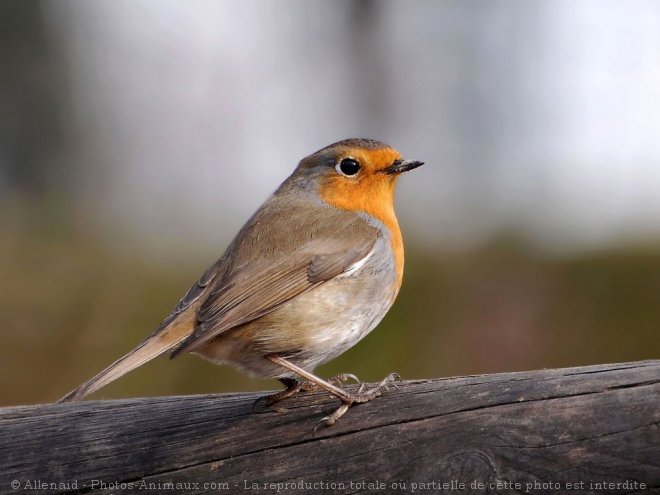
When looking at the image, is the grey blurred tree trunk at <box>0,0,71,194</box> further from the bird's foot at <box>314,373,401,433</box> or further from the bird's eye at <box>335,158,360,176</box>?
the bird's foot at <box>314,373,401,433</box>

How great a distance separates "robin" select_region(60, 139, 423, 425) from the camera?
10.2 ft

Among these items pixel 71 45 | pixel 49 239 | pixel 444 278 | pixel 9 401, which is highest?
pixel 71 45

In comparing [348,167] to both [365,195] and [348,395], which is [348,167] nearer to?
[365,195]

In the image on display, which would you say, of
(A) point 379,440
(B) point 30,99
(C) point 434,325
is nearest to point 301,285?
(A) point 379,440

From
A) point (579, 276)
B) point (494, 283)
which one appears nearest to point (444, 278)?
point (494, 283)

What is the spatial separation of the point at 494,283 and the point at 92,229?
3621 millimetres

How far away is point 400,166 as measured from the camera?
386cm

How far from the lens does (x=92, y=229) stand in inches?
300

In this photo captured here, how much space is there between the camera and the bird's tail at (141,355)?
8.83 ft

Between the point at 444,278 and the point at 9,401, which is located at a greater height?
the point at 444,278

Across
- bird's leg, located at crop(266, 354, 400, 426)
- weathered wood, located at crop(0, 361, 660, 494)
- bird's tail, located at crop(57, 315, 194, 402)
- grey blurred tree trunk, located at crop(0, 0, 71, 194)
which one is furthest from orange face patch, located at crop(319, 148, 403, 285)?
grey blurred tree trunk, located at crop(0, 0, 71, 194)

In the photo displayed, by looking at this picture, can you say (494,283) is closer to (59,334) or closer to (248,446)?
(59,334)

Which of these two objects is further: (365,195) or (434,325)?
(434,325)

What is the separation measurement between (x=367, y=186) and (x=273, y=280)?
777 mm
